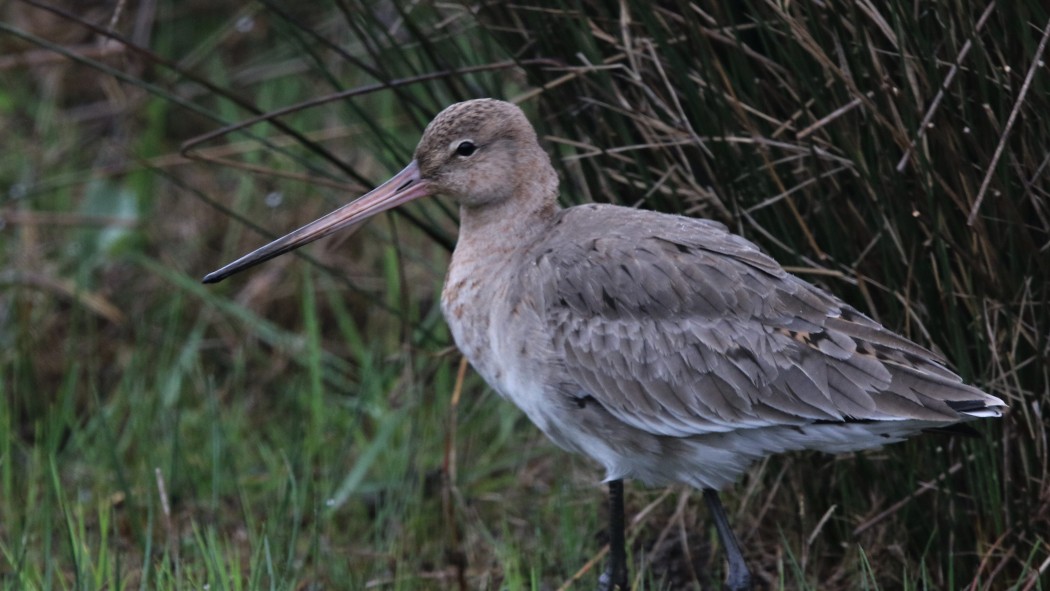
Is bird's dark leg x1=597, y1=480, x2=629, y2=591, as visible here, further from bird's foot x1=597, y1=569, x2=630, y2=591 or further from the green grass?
the green grass

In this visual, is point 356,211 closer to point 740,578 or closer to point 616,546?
point 616,546

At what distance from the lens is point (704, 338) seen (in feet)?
12.0

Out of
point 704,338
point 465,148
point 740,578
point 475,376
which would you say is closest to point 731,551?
point 740,578

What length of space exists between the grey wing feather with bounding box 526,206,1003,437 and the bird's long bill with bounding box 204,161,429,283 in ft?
1.74

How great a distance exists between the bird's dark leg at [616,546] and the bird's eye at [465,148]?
1.07 metres

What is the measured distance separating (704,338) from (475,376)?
209 cm

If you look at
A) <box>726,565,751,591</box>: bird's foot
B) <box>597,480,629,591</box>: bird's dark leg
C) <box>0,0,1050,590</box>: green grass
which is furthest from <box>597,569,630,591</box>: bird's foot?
<box>726,565,751,591</box>: bird's foot

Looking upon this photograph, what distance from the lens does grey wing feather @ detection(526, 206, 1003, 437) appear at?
11.5 ft

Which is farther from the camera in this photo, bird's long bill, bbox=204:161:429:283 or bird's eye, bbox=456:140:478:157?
bird's eye, bbox=456:140:478:157

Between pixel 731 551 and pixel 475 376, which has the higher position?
pixel 475 376

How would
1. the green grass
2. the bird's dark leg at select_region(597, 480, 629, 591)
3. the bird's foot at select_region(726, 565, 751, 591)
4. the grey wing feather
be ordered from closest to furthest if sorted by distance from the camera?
1. the grey wing feather
2. the green grass
3. the bird's foot at select_region(726, 565, 751, 591)
4. the bird's dark leg at select_region(597, 480, 629, 591)

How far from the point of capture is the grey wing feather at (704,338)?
138 inches

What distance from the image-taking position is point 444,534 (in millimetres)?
4809

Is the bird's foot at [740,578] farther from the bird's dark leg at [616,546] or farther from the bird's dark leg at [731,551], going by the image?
the bird's dark leg at [616,546]
